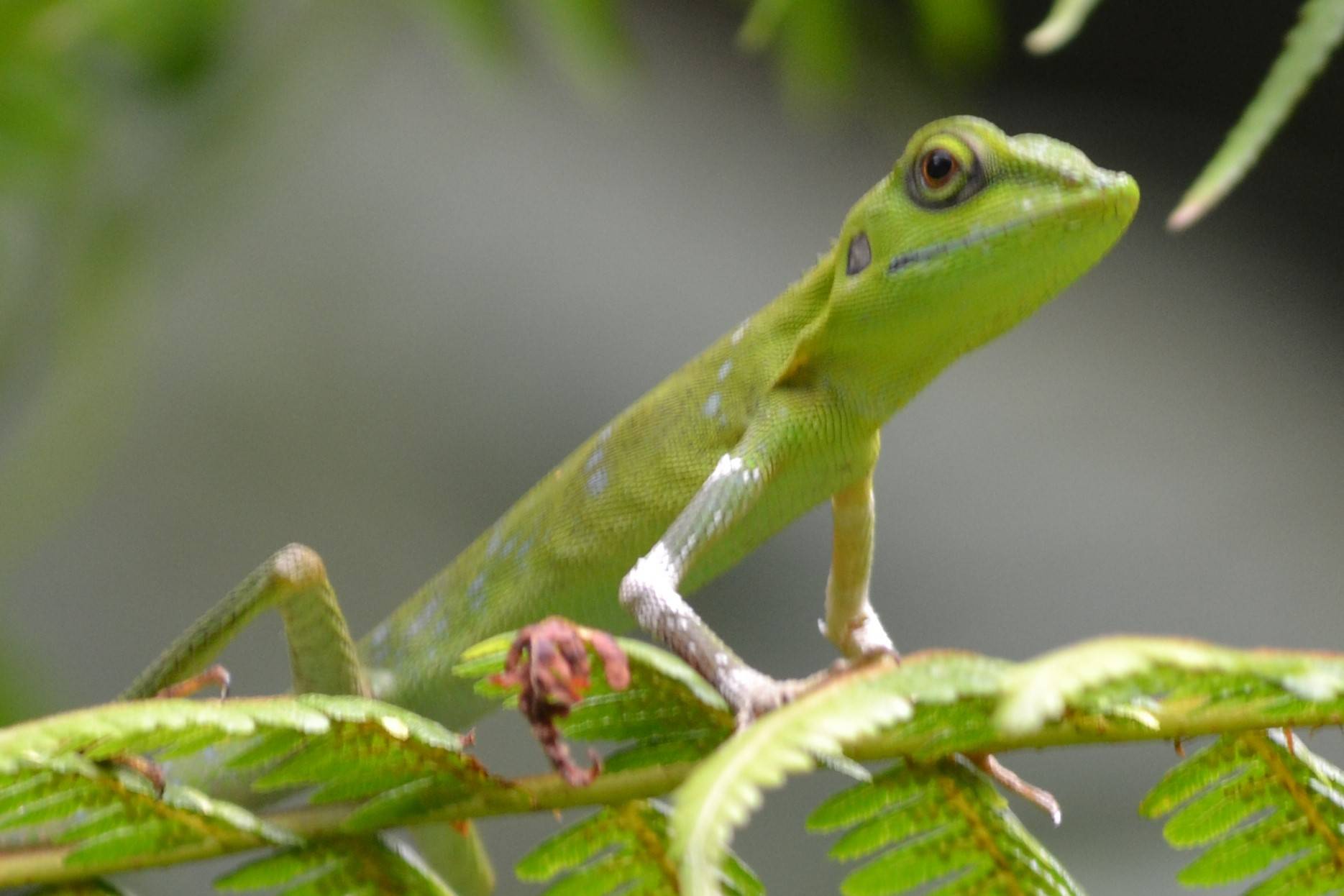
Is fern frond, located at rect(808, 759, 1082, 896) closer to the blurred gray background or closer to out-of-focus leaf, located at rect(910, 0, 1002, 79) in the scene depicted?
out-of-focus leaf, located at rect(910, 0, 1002, 79)

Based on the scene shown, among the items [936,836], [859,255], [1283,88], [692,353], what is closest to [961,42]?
[692,353]

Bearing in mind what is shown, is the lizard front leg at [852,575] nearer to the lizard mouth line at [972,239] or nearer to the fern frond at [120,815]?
the lizard mouth line at [972,239]

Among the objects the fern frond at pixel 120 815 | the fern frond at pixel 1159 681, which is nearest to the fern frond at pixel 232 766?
the fern frond at pixel 120 815

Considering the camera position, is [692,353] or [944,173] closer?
[944,173]

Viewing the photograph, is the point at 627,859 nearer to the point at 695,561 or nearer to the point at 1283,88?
the point at 695,561

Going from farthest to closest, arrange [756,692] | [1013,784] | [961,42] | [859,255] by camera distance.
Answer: [961,42] → [859,255] → [1013,784] → [756,692]

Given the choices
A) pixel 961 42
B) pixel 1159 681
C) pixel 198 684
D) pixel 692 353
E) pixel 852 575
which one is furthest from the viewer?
pixel 692 353
